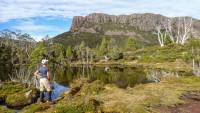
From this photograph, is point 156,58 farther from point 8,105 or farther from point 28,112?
point 28,112

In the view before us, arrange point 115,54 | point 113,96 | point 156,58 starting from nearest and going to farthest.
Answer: point 113,96
point 156,58
point 115,54

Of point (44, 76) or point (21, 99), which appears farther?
point (21, 99)

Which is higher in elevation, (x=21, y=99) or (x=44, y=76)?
(x=44, y=76)

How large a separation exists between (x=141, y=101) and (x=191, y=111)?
3.34 m

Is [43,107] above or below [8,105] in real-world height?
above

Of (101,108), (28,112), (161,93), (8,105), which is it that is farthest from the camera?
(8,105)

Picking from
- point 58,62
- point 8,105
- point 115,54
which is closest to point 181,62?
point 115,54

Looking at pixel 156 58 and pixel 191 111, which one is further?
pixel 156 58

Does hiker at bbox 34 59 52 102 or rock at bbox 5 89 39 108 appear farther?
rock at bbox 5 89 39 108

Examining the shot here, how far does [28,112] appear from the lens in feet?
77.0

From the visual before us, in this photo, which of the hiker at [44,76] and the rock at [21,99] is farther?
the rock at [21,99]

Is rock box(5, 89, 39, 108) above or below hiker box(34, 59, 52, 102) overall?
below

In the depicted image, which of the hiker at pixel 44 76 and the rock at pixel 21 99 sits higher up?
the hiker at pixel 44 76

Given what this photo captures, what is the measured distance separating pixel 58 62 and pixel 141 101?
171 m
